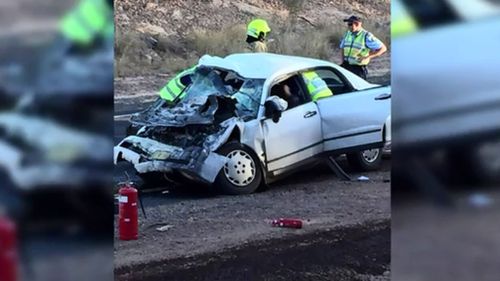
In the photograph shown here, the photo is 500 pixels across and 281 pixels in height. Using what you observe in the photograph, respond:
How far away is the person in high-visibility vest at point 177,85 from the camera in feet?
18.1

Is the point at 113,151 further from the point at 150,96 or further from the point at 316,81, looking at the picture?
the point at 316,81

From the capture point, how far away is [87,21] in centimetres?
540

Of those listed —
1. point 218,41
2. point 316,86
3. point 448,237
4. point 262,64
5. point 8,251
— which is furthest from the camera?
point 448,237

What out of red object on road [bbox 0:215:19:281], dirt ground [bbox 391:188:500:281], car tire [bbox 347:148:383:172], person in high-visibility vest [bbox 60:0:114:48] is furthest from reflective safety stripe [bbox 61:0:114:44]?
dirt ground [bbox 391:188:500:281]

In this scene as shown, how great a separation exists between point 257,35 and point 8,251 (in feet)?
5.82

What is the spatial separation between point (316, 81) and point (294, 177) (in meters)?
0.56

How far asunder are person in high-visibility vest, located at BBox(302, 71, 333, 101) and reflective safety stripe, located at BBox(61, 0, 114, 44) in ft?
3.74

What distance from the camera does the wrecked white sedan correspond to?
5555 millimetres

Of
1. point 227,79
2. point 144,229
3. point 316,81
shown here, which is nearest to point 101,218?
point 144,229

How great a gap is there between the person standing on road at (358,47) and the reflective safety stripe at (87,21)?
133cm

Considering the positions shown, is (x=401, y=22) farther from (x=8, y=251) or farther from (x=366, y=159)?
(x=8, y=251)

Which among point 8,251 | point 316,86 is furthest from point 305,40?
point 8,251

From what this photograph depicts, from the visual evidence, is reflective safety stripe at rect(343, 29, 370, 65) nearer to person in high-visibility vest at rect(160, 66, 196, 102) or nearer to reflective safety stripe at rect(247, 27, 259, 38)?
reflective safety stripe at rect(247, 27, 259, 38)

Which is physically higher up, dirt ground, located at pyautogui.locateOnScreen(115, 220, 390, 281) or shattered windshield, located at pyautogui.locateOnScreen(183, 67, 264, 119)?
shattered windshield, located at pyautogui.locateOnScreen(183, 67, 264, 119)
